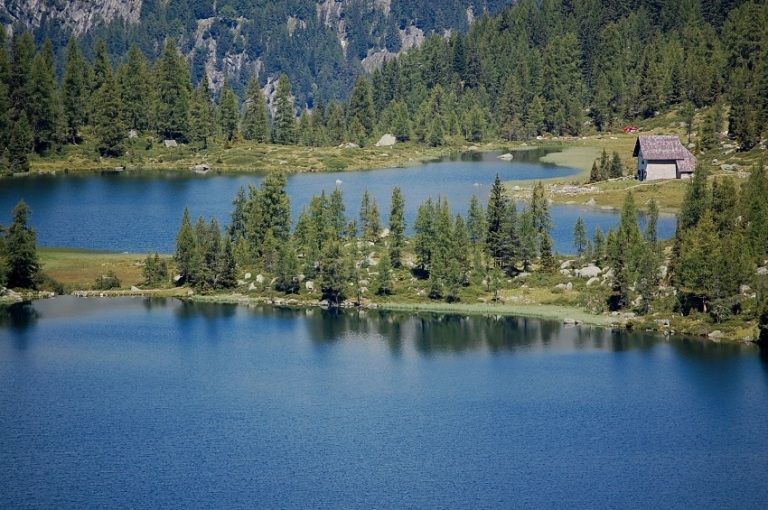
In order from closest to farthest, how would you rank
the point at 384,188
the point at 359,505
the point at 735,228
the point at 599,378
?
the point at 359,505
the point at 599,378
the point at 735,228
the point at 384,188

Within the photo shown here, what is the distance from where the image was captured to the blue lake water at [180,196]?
116188mm

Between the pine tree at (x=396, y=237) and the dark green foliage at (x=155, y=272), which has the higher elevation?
the pine tree at (x=396, y=237)

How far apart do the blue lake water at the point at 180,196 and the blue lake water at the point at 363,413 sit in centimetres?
2425

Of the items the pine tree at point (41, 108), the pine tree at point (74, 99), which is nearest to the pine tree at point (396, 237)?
the pine tree at point (41, 108)

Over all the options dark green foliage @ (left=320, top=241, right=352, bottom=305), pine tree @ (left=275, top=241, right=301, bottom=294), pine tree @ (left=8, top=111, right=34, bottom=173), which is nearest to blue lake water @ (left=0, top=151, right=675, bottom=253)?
pine tree @ (left=8, top=111, right=34, bottom=173)

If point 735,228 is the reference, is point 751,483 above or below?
below

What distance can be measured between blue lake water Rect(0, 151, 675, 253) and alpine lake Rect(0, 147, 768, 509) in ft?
77.4

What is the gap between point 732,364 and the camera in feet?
241

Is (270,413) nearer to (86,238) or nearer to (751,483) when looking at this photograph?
(751,483)

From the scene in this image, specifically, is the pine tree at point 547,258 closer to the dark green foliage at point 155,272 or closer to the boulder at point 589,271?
the boulder at point 589,271

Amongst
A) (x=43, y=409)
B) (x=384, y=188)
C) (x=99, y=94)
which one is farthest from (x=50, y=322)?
(x=99, y=94)

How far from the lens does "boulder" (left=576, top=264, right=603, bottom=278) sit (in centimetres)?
8969

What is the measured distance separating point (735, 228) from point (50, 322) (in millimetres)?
52369

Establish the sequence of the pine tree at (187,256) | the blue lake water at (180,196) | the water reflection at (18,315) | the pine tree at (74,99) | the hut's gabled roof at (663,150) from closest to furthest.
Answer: the water reflection at (18,315) < the pine tree at (187,256) < the blue lake water at (180,196) < the hut's gabled roof at (663,150) < the pine tree at (74,99)
